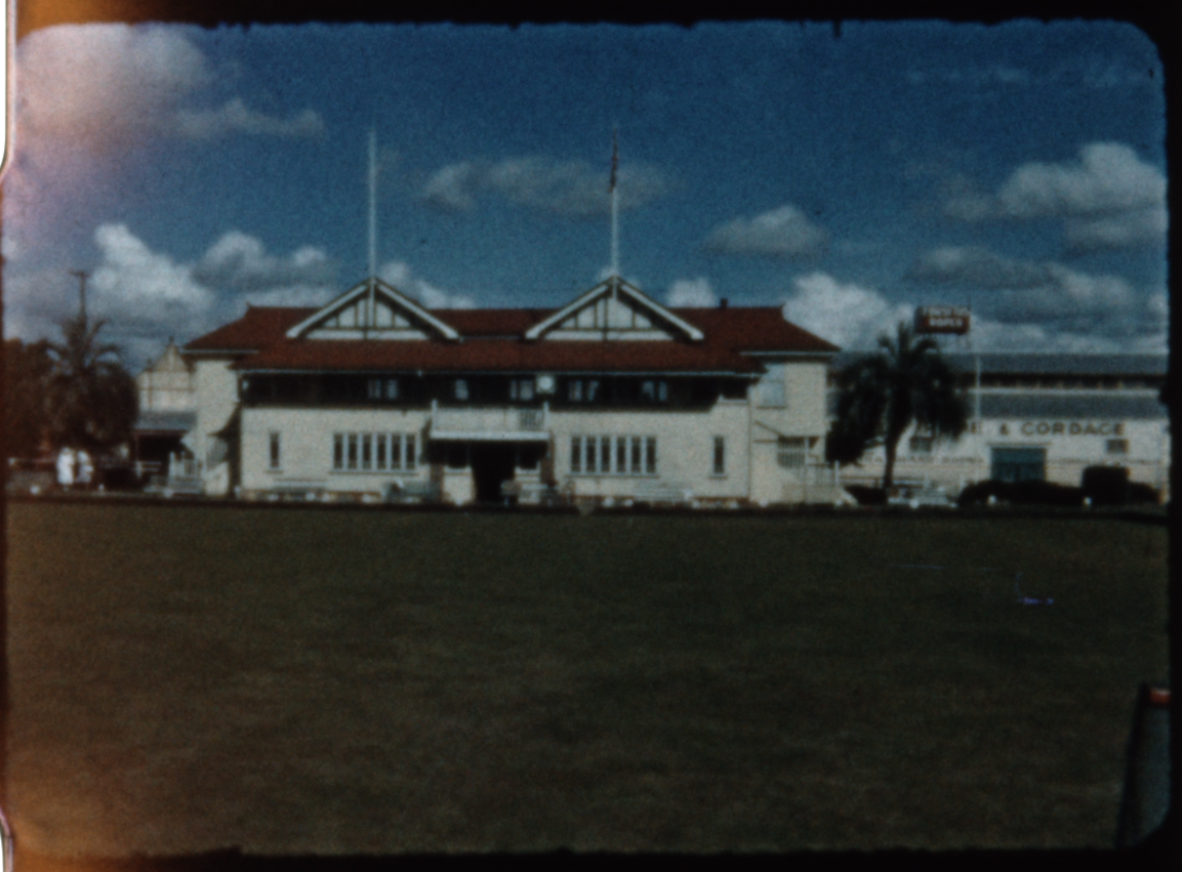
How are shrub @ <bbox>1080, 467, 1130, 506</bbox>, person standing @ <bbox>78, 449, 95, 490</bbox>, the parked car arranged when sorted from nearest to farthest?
shrub @ <bbox>1080, 467, 1130, 506</bbox>, person standing @ <bbox>78, 449, 95, 490</bbox>, the parked car

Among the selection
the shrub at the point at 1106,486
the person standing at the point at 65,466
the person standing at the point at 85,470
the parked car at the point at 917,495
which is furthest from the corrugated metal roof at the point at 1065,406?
the person standing at the point at 85,470

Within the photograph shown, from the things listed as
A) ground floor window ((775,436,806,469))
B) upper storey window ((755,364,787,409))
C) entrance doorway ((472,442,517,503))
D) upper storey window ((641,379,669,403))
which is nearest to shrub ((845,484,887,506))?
ground floor window ((775,436,806,469))

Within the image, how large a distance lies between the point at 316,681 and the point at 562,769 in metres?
2.41

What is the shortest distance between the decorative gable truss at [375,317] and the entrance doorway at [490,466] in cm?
355

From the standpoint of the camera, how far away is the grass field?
412 centimetres

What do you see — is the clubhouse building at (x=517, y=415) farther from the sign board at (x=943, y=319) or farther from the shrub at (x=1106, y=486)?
the shrub at (x=1106, y=486)

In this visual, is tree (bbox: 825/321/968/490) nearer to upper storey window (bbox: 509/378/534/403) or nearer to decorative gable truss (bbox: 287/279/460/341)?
upper storey window (bbox: 509/378/534/403)

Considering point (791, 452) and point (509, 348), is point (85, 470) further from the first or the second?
point (791, 452)

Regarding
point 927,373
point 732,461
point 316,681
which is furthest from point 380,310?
point 316,681

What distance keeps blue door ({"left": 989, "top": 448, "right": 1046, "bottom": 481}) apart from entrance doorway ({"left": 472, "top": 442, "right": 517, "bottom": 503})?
14.0 m

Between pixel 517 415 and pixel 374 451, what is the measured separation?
4.49 meters

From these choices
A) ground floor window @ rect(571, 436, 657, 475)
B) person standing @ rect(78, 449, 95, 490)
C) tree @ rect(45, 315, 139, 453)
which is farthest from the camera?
ground floor window @ rect(571, 436, 657, 475)

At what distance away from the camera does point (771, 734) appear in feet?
18.0

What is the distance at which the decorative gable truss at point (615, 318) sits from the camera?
30.9 m
